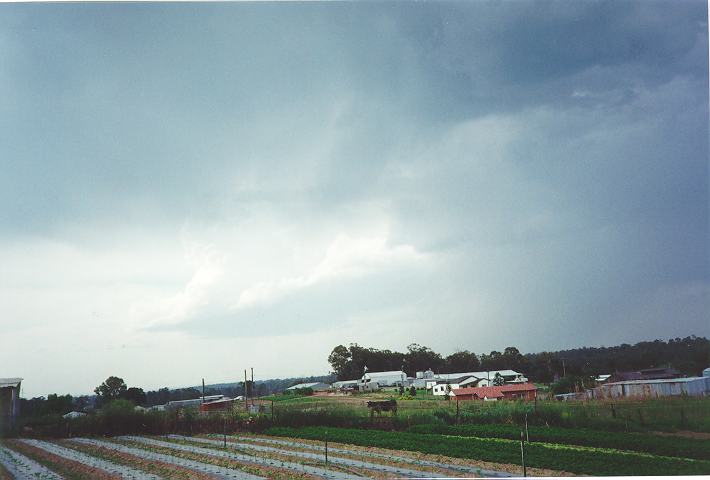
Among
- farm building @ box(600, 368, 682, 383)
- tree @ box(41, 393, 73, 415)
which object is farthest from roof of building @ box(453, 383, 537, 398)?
tree @ box(41, 393, 73, 415)

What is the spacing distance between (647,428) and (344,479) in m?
10.9

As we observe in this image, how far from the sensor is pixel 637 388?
30172mm

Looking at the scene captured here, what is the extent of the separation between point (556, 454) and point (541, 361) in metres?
52.0

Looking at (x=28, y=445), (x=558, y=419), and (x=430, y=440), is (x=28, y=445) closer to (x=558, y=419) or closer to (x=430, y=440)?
(x=430, y=440)

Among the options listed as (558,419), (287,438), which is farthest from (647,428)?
(287,438)

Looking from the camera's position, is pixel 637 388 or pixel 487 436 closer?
pixel 487 436

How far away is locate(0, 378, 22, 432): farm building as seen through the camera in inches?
1068

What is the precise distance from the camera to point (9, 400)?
91.0 ft

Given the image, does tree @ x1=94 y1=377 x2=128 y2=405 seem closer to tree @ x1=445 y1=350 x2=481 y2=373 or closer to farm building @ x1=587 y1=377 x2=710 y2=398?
farm building @ x1=587 y1=377 x2=710 y2=398

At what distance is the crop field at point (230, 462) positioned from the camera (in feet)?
42.9

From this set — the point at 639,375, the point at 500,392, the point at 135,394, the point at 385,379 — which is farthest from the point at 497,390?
the point at 385,379

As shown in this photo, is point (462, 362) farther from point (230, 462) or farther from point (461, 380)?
point (230, 462)

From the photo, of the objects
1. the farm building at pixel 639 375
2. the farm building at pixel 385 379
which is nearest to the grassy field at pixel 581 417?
the farm building at pixel 639 375

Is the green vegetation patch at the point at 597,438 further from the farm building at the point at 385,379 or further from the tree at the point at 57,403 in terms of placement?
the farm building at the point at 385,379
